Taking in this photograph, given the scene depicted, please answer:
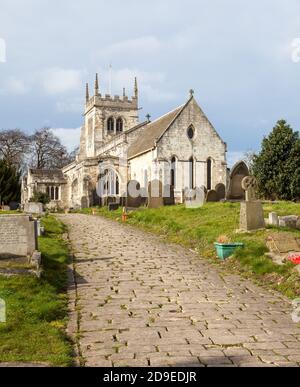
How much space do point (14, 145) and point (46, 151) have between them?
5.60 m

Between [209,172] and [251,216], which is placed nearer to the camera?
[251,216]

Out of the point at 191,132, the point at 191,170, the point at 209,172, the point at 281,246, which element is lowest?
the point at 281,246

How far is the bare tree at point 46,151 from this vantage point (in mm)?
67000

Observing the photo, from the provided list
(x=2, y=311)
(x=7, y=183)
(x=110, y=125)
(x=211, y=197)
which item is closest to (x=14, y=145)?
(x=110, y=125)

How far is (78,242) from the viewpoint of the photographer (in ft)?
49.8

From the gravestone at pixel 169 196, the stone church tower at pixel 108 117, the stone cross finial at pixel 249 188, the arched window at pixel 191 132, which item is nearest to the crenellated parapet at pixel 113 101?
the stone church tower at pixel 108 117

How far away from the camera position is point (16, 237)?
9.90 m

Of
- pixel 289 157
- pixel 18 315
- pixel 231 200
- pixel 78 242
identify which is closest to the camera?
pixel 18 315

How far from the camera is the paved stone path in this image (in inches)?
207

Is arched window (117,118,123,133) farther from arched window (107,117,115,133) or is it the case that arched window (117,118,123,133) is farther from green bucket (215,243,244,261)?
green bucket (215,243,244,261)

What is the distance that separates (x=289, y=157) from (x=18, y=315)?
2896cm

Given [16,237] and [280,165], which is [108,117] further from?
[16,237]
